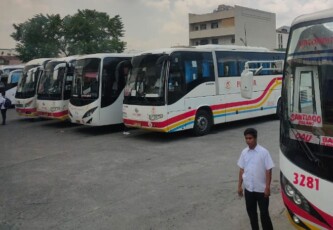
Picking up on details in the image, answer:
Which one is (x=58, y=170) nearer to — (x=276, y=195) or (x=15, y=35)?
(x=276, y=195)

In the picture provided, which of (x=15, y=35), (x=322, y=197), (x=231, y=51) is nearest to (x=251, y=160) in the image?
(x=322, y=197)

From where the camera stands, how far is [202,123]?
40.0 ft

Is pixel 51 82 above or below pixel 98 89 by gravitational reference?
above

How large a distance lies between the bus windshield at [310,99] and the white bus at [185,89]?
19.1 feet

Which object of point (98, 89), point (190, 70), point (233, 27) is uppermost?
point (233, 27)

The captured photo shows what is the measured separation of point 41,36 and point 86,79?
2617cm

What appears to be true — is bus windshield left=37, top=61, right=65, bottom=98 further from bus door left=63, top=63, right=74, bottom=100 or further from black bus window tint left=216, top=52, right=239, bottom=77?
black bus window tint left=216, top=52, right=239, bottom=77

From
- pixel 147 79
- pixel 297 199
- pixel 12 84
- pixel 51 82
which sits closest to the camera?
pixel 297 199

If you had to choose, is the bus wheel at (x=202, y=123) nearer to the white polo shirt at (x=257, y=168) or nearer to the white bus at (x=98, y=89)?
the white bus at (x=98, y=89)

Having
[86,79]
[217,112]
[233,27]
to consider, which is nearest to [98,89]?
[86,79]

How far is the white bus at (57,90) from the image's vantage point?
47.0 ft

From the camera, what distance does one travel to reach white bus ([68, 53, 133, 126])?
12648mm

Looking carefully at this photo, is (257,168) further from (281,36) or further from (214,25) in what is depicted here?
(281,36)

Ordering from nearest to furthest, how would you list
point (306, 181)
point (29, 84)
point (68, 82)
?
point (306, 181)
point (68, 82)
point (29, 84)
